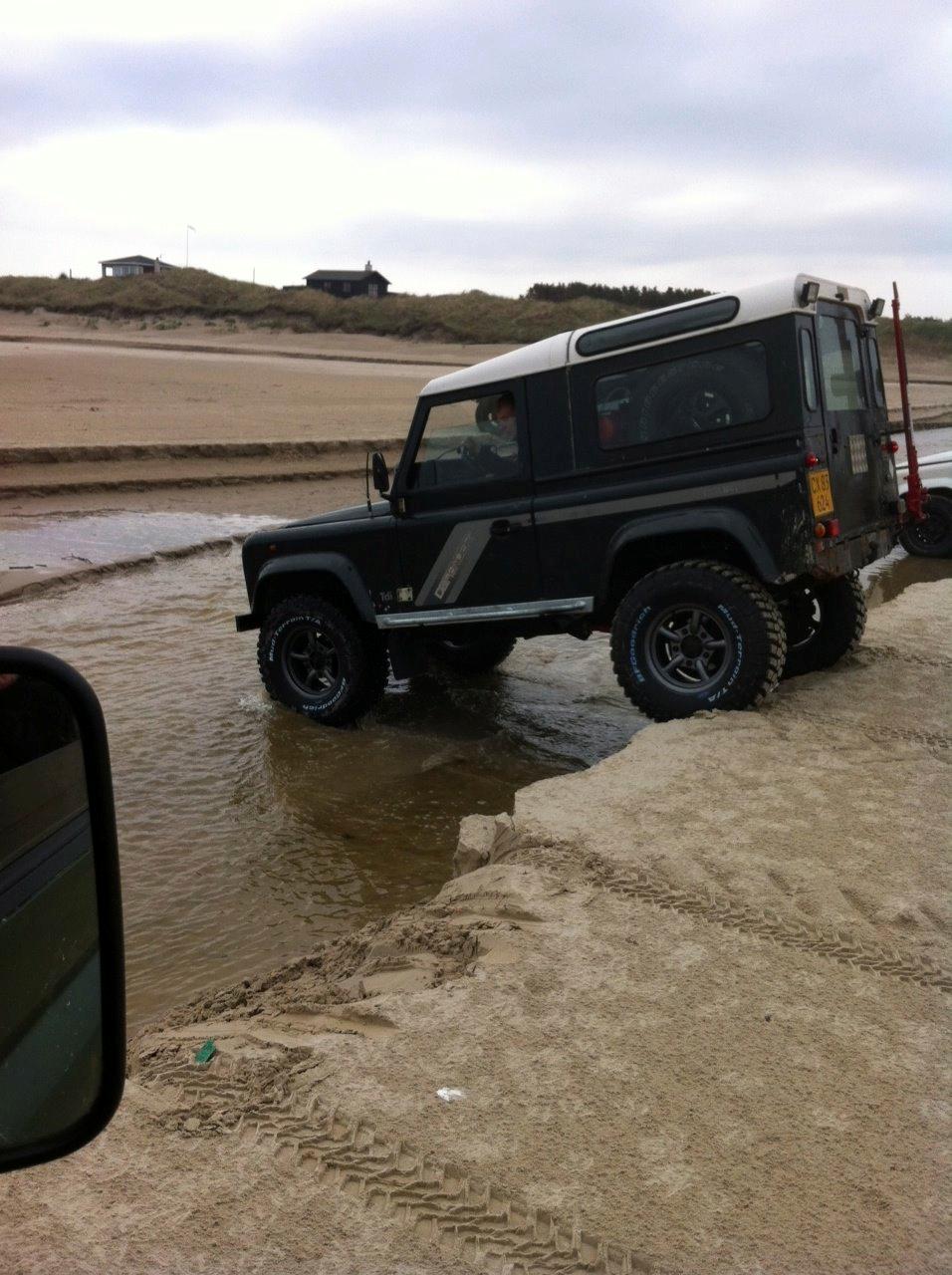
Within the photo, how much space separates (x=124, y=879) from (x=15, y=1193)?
124 inches

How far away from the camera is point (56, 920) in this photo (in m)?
1.66

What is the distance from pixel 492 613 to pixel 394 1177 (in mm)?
4762

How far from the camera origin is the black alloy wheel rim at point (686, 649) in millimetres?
6574

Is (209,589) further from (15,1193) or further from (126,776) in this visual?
(15,1193)

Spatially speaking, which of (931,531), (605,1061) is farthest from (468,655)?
(931,531)

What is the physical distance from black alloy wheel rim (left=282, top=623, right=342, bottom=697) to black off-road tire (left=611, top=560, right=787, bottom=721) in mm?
2193

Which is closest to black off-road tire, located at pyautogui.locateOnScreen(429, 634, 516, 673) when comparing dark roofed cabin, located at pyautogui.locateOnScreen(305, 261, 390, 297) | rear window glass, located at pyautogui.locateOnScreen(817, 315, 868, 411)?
rear window glass, located at pyautogui.locateOnScreen(817, 315, 868, 411)

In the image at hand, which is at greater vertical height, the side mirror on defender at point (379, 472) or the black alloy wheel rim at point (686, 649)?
the side mirror on defender at point (379, 472)

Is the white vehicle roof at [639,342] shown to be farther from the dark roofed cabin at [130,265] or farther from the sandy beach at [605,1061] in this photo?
the dark roofed cabin at [130,265]

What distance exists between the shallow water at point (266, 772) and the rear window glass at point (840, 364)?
2420 millimetres

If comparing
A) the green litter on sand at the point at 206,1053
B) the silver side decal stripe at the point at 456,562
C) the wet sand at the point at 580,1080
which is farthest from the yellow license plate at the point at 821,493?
the green litter on sand at the point at 206,1053

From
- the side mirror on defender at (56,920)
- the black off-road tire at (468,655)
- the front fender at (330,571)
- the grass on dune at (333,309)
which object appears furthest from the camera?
the grass on dune at (333,309)

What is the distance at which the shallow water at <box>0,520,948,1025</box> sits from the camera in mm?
5305

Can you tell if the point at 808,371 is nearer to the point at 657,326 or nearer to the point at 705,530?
the point at 657,326
